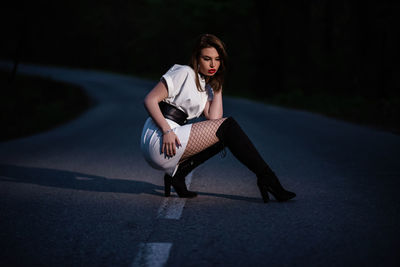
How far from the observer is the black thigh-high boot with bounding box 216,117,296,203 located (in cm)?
393

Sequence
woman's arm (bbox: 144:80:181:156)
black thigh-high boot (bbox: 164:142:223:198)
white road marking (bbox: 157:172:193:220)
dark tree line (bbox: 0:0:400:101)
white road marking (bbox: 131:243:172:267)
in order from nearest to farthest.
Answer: white road marking (bbox: 131:243:172:267)
white road marking (bbox: 157:172:193:220)
woman's arm (bbox: 144:80:181:156)
black thigh-high boot (bbox: 164:142:223:198)
dark tree line (bbox: 0:0:400:101)

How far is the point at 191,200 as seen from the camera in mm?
4262

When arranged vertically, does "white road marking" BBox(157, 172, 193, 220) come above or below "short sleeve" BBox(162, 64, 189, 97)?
below

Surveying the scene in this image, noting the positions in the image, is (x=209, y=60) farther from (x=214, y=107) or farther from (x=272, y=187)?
(x=272, y=187)

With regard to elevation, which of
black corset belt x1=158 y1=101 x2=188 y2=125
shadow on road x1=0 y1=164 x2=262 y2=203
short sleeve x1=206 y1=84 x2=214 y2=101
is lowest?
shadow on road x1=0 y1=164 x2=262 y2=203

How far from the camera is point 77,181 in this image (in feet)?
17.1

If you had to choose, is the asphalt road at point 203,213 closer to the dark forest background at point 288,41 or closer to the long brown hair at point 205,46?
the long brown hair at point 205,46

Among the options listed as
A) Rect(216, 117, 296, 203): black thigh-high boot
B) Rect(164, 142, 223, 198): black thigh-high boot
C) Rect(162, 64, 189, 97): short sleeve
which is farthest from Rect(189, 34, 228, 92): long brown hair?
Rect(164, 142, 223, 198): black thigh-high boot

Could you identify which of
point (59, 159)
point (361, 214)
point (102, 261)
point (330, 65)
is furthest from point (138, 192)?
point (330, 65)

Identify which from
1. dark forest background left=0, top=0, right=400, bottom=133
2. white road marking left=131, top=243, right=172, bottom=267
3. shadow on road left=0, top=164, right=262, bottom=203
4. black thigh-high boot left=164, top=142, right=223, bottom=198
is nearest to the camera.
→ white road marking left=131, top=243, right=172, bottom=267

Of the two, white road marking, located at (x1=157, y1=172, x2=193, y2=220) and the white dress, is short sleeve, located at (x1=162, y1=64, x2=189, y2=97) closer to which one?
the white dress

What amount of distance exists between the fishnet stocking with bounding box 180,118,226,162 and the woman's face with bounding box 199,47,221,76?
1.67 ft

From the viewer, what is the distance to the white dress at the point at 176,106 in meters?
3.90

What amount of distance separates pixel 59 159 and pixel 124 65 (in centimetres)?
4973
